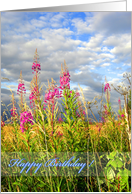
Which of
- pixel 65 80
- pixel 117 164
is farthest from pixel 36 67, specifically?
pixel 117 164

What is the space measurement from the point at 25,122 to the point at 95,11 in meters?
2.37

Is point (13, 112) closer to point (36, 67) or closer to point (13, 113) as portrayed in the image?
point (13, 113)

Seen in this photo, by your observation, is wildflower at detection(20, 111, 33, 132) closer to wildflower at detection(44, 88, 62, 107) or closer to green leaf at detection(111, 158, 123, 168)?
wildflower at detection(44, 88, 62, 107)

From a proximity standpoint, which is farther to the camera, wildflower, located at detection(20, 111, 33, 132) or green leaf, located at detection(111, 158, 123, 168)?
wildflower, located at detection(20, 111, 33, 132)

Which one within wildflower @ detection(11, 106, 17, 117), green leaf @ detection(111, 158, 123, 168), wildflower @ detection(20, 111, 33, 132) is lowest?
green leaf @ detection(111, 158, 123, 168)

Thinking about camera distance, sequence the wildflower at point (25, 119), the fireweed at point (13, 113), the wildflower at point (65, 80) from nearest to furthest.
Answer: the wildflower at point (25, 119), the wildflower at point (65, 80), the fireweed at point (13, 113)

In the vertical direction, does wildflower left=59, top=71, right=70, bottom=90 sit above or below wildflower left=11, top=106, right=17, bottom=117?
above

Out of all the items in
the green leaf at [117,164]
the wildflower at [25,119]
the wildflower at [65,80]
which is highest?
the wildflower at [65,80]

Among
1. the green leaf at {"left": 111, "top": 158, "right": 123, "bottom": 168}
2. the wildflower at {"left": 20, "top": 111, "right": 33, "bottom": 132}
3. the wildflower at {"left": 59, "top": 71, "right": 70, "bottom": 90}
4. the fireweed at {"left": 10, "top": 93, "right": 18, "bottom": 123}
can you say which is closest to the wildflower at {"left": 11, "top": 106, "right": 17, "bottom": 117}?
the fireweed at {"left": 10, "top": 93, "right": 18, "bottom": 123}

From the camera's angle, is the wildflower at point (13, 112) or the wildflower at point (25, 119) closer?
the wildflower at point (25, 119)

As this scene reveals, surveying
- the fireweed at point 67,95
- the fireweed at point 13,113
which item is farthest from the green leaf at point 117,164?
the fireweed at point 13,113

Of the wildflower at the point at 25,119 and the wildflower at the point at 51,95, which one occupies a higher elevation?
the wildflower at the point at 51,95

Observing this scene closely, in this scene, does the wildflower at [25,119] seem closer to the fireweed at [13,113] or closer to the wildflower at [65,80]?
the fireweed at [13,113]

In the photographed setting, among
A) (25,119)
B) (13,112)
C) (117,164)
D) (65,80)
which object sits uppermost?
(65,80)
